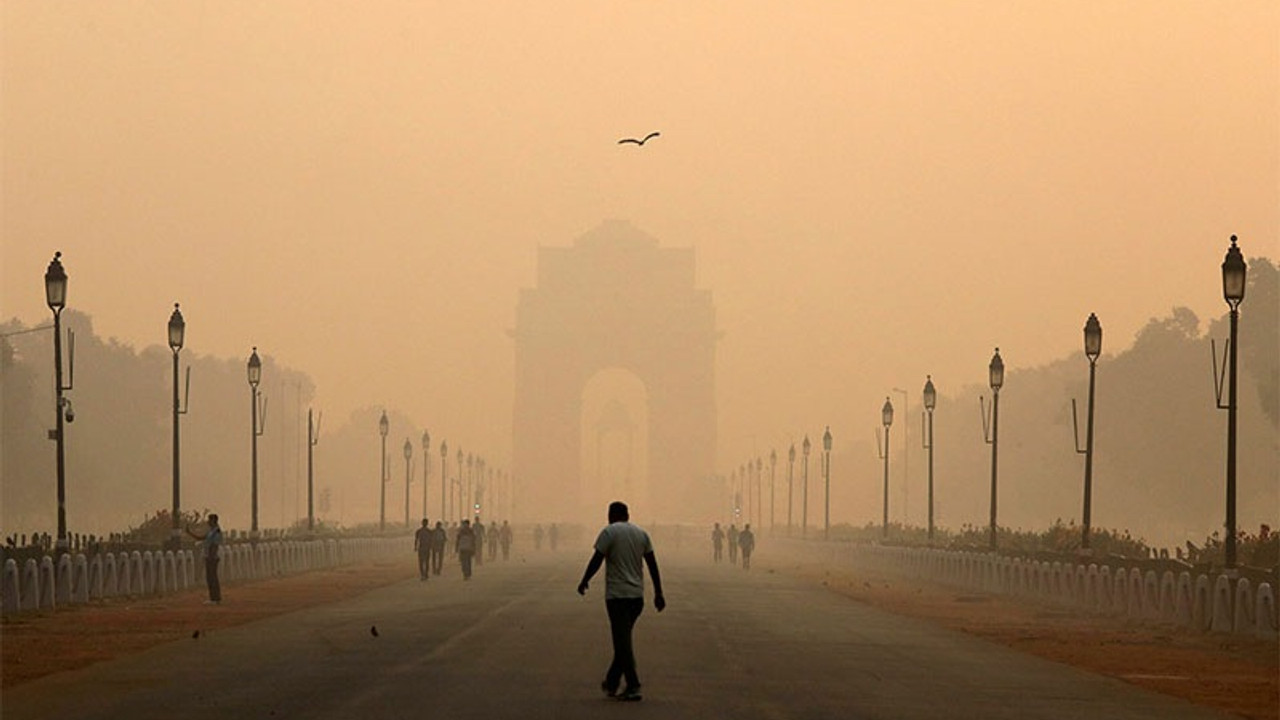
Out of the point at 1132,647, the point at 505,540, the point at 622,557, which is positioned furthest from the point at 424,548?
the point at 622,557

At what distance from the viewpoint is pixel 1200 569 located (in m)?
39.8

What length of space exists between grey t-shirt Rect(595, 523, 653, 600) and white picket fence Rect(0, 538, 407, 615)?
56.5 feet

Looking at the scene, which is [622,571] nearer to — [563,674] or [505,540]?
[563,674]

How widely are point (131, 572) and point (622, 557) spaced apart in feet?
85.7

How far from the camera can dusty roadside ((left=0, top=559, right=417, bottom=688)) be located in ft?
94.8

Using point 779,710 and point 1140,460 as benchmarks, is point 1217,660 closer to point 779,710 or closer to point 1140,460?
point 779,710

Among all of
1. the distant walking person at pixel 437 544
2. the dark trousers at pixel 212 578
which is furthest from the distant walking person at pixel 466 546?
the dark trousers at pixel 212 578

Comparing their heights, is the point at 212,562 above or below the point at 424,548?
above

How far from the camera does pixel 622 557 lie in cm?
2345

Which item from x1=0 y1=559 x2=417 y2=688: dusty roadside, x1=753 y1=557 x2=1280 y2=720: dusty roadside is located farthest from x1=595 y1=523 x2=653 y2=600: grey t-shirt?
x1=0 y1=559 x2=417 y2=688: dusty roadside

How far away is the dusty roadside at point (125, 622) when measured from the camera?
28.9 m

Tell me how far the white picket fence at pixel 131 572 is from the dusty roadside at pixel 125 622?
0.40m

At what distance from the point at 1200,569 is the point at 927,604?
12.3m

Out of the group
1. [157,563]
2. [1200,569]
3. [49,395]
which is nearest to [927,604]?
[1200,569]
